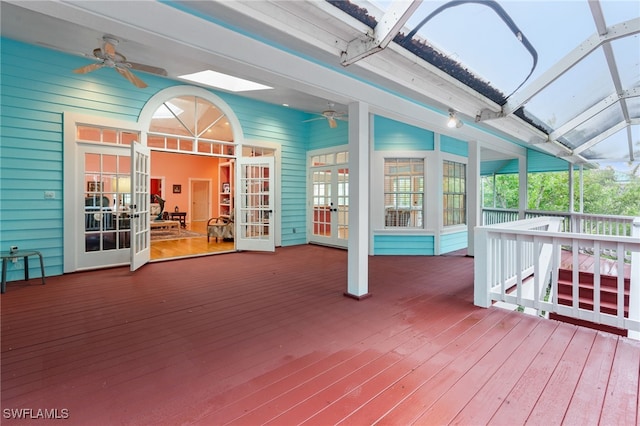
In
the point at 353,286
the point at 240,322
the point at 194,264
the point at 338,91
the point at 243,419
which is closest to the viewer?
the point at 243,419

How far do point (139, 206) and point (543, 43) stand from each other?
5.82 metres

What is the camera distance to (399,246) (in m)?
6.35

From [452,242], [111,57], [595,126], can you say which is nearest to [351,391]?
[111,57]

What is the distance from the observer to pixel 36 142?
4266 mm

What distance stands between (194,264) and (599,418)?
17.5 ft

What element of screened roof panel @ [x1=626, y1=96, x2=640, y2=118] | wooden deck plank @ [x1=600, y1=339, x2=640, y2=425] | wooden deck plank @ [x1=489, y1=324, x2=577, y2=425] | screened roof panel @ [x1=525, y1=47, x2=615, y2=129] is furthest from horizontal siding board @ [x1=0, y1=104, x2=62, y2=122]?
screened roof panel @ [x1=626, y1=96, x2=640, y2=118]

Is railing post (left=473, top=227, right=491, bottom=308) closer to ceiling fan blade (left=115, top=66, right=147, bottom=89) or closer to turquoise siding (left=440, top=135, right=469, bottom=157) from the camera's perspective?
turquoise siding (left=440, top=135, right=469, bottom=157)

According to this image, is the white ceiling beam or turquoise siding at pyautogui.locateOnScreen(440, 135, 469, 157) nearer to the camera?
the white ceiling beam

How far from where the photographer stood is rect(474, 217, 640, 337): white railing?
2523 mm

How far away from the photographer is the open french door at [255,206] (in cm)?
656

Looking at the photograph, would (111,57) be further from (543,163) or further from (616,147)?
(543,163)

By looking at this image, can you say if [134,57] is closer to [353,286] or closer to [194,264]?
[194,264]

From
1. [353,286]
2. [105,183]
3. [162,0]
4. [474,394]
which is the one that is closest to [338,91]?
[162,0]

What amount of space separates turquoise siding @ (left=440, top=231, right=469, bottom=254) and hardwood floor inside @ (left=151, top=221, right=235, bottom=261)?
4.64m
